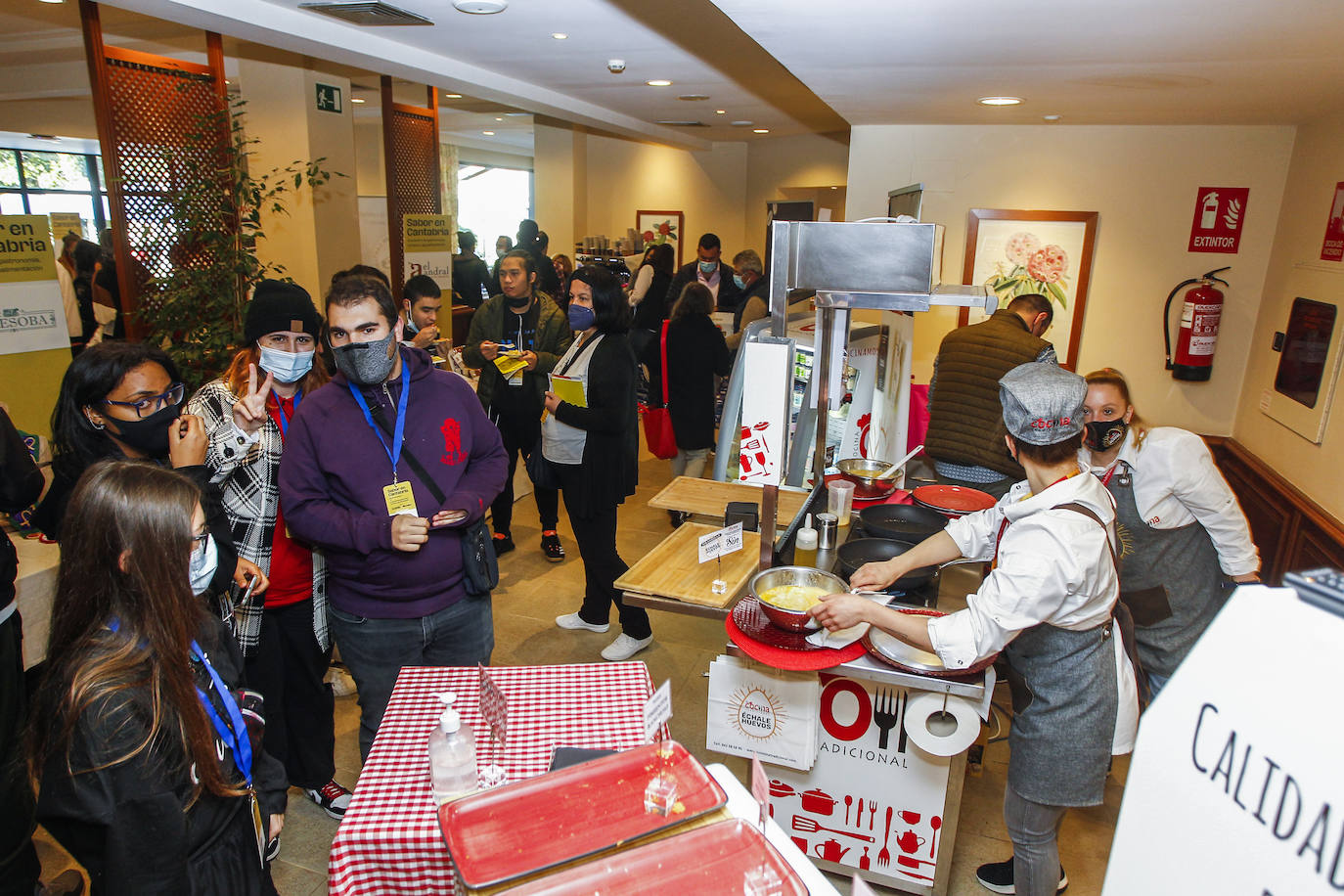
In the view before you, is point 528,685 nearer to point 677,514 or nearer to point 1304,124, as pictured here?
point 677,514

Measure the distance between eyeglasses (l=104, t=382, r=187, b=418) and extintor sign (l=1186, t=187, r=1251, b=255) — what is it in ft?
18.3

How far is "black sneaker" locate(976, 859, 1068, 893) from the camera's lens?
2369 mm

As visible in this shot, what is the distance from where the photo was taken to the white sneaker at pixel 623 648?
3.55 m

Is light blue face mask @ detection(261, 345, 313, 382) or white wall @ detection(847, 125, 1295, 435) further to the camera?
white wall @ detection(847, 125, 1295, 435)

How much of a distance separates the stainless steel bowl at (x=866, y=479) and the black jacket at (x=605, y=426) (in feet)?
2.97

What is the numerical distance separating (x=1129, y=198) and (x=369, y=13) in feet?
15.1

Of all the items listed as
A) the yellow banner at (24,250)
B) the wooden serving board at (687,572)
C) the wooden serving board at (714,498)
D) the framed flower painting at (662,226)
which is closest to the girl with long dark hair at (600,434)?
the wooden serving board at (714,498)

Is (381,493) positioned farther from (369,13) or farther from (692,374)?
(692,374)

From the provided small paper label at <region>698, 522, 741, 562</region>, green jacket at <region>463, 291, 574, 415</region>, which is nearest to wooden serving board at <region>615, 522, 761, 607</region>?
small paper label at <region>698, 522, 741, 562</region>

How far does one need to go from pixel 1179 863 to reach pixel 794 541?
1919mm

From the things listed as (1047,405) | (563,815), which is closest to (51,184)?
(563,815)

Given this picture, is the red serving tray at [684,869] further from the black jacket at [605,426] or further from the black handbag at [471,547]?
the black jacket at [605,426]

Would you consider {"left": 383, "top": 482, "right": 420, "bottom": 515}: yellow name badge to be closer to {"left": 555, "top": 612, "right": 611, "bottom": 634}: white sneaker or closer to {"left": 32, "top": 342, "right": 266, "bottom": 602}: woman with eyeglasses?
{"left": 32, "top": 342, "right": 266, "bottom": 602}: woman with eyeglasses

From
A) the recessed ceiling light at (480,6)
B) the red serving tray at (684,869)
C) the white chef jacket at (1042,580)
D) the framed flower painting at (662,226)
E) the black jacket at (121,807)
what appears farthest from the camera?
the framed flower painting at (662,226)
